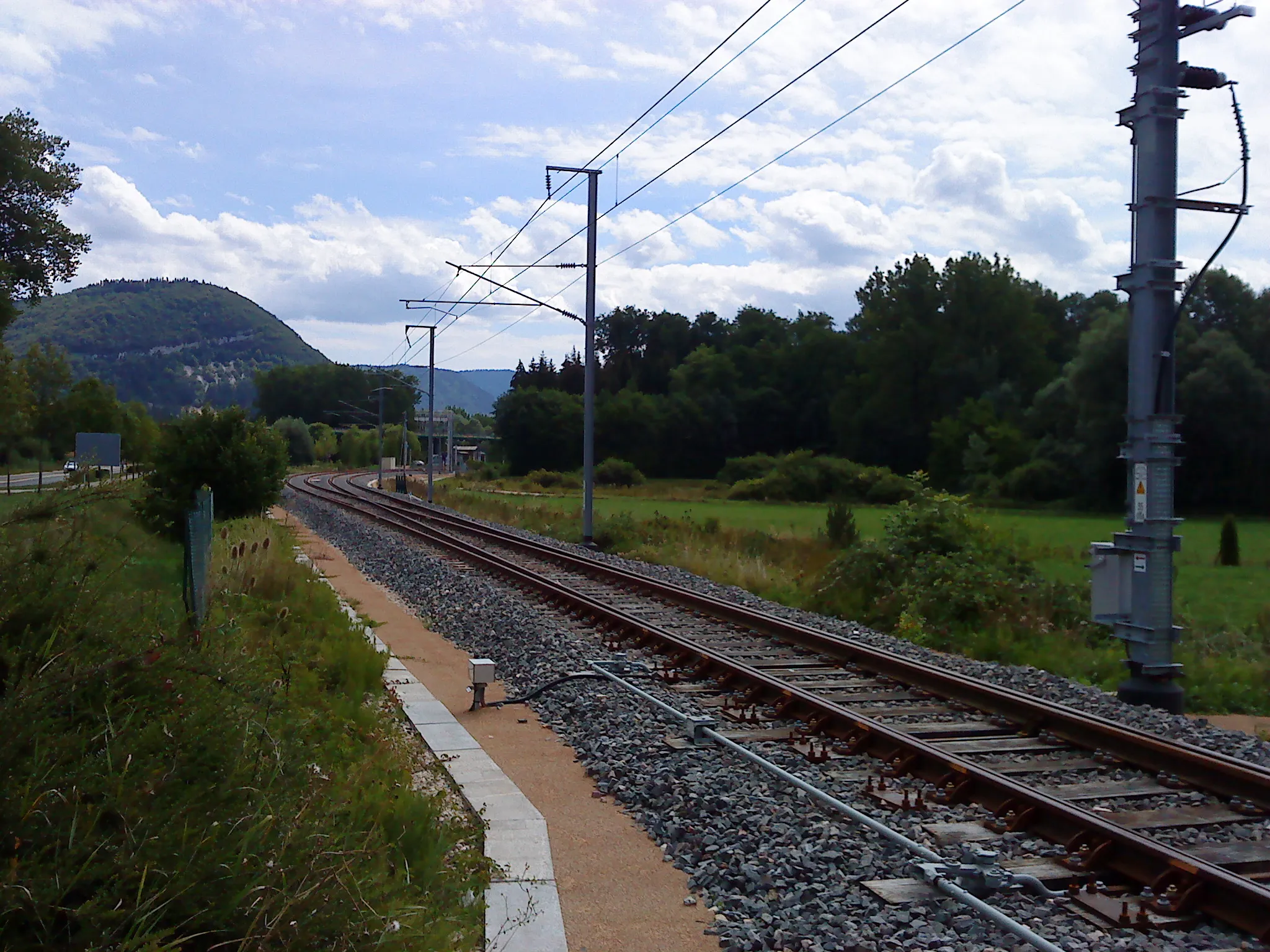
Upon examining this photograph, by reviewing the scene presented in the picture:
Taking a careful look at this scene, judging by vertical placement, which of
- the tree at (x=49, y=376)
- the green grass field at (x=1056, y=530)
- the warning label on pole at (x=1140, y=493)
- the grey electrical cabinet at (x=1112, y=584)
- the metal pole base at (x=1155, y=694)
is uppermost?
the tree at (x=49, y=376)

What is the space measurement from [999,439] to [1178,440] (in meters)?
71.2

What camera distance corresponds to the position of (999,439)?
78.9 metres

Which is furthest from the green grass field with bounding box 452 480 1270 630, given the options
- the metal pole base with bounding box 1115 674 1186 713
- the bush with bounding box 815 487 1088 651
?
the metal pole base with bounding box 1115 674 1186 713

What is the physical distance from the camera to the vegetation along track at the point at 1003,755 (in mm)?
5723

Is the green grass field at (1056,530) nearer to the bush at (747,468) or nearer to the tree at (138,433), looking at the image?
the bush at (747,468)

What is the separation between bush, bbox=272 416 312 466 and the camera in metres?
129

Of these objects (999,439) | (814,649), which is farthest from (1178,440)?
(999,439)

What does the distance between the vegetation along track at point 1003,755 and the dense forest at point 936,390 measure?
51.3 metres

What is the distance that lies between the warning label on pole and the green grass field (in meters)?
6.32

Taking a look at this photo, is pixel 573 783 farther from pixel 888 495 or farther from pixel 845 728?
pixel 888 495

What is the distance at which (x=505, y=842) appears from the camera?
6.55m

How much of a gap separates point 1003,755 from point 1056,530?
41.2 m

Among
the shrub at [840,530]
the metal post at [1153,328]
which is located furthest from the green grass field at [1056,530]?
the metal post at [1153,328]

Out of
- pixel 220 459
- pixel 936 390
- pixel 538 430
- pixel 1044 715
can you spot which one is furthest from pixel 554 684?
pixel 538 430
